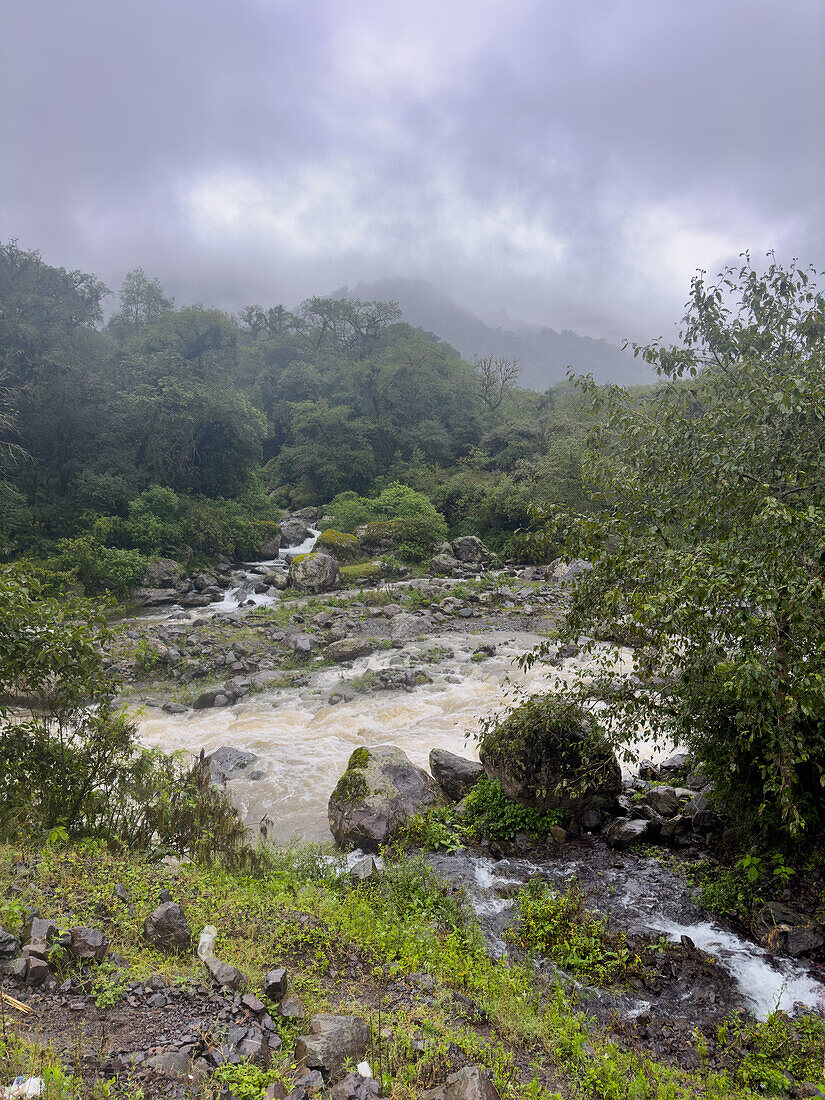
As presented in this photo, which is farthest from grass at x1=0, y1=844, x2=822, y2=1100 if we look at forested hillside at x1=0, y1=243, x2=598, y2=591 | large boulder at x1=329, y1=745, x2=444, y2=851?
forested hillside at x1=0, y1=243, x2=598, y2=591

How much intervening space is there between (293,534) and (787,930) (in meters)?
31.7

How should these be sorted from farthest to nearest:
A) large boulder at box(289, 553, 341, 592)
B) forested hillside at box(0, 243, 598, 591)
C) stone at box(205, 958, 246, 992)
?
1. forested hillside at box(0, 243, 598, 591)
2. large boulder at box(289, 553, 341, 592)
3. stone at box(205, 958, 246, 992)

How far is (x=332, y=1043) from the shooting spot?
12.9 ft

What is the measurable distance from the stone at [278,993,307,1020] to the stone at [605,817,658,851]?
4.91 metres

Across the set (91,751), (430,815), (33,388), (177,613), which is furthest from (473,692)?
(33,388)

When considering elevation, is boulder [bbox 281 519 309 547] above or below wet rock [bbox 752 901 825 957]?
above

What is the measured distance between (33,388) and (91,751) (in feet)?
87.7

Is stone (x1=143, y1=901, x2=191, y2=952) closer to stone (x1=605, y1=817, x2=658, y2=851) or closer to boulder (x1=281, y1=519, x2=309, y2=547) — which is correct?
stone (x1=605, y1=817, x2=658, y2=851)

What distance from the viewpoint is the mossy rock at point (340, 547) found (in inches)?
1211

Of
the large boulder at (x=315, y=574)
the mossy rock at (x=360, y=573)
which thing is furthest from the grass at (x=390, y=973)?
the mossy rock at (x=360, y=573)

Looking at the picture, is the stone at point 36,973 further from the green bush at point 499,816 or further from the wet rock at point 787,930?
the wet rock at point 787,930

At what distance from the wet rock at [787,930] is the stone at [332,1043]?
411cm

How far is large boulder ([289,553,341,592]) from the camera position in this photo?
25627 mm

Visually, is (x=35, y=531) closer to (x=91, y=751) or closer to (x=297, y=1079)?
(x=91, y=751)
